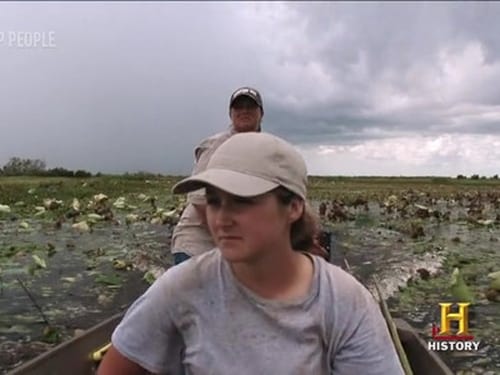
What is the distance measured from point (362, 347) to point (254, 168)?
0.49 metres

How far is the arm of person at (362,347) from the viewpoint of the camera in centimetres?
147

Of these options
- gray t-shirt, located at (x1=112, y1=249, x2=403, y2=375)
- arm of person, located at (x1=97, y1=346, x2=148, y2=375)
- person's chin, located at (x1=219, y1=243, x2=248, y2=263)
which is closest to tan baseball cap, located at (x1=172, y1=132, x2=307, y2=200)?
person's chin, located at (x1=219, y1=243, x2=248, y2=263)

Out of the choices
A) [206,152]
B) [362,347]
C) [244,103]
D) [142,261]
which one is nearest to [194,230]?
[206,152]

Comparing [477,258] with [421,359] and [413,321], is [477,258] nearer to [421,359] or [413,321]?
[413,321]

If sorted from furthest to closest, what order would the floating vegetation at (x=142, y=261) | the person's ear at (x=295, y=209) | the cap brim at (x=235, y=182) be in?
the floating vegetation at (x=142, y=261), the person's ear at (x=295, y=209), the cap brim at (x=235, y=182)

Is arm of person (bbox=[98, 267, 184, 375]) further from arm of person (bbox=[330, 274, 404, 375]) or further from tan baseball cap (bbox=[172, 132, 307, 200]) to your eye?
arm of person (bbox=[330, 274, 404, 375])

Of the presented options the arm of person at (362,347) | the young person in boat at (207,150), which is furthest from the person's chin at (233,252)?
the young person in boat at (207,150)

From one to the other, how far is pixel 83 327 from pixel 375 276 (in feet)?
11.3

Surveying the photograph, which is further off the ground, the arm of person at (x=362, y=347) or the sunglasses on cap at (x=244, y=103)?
the sunglasses on cap at (x=244, y=103)

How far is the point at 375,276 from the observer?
7203 mm

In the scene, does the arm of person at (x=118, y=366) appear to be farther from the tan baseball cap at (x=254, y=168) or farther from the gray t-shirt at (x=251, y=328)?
the tan baseball cap at (x=254, y=168)

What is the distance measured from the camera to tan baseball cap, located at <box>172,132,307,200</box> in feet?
4.58

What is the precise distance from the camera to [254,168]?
4.66 feet

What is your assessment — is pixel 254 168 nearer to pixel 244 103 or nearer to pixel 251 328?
pixel 251 328
